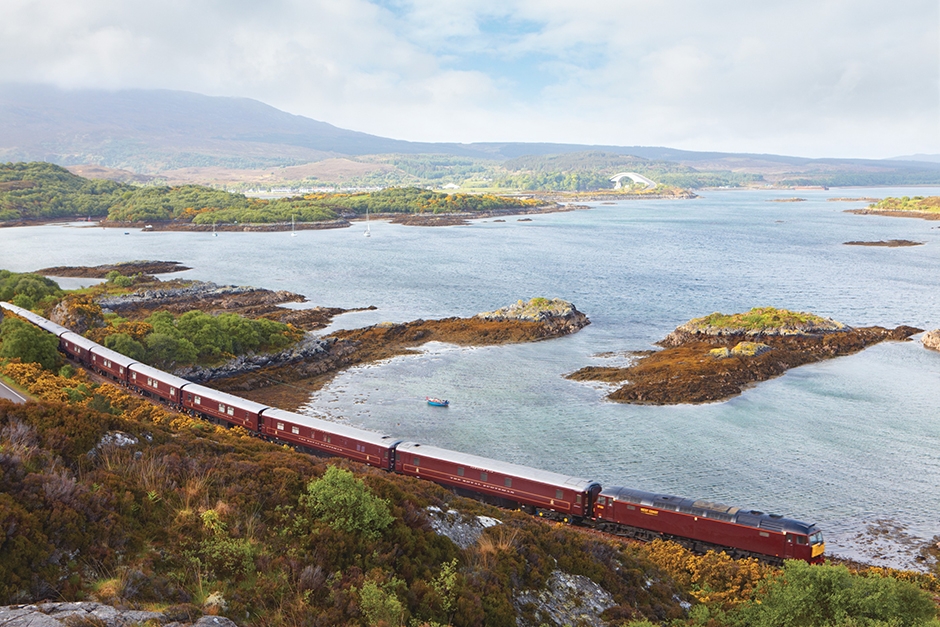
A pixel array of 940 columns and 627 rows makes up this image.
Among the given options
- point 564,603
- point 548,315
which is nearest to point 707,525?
point 564,603

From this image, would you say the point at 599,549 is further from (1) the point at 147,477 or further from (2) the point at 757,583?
(1) the point at 147,477

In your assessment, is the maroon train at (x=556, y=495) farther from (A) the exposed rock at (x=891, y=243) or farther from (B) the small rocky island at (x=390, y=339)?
(A) the exposed rock at (x=891, y=243)

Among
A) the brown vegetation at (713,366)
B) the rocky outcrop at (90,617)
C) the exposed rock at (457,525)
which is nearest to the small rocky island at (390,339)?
the brown vegetation at (713,366)

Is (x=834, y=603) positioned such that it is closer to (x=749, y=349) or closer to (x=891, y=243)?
(x=749, y=349)

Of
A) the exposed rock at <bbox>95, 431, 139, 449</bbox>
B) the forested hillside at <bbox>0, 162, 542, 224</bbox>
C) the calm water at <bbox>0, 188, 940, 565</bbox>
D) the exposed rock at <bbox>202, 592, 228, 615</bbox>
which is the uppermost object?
the forested hillside at <bbox>0, 162, 542, 224</bbox>

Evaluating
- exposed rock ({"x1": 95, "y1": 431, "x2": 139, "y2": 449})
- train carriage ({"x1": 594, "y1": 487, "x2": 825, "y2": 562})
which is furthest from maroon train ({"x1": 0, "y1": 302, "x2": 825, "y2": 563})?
exposed rock ({"x1": 95, "y1": 431, "x2": 139, "y2": 449})

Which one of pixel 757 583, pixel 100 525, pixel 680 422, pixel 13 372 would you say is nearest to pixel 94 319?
pixel 13 372

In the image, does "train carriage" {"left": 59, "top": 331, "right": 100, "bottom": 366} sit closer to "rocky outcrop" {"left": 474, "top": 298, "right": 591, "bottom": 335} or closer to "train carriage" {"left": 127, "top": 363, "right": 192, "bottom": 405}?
"train carriage" {"left": 127, "top": 363, "right": 192, "bottom": 405}
